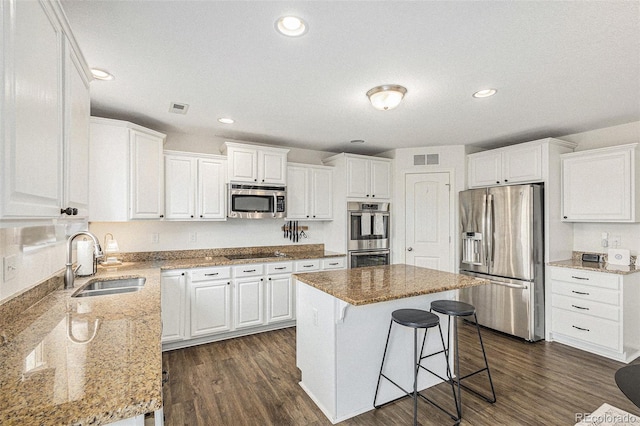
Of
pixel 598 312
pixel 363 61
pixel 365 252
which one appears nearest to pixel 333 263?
pixel 365 252

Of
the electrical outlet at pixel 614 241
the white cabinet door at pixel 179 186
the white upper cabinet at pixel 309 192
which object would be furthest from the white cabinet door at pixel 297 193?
the electrical outlet at pixel 614 241

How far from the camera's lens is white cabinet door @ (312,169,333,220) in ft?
14.6

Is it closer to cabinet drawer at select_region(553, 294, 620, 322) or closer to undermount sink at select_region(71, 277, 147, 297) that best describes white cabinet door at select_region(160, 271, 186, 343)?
undermount sink at select_region(71, 277, 147, 297)

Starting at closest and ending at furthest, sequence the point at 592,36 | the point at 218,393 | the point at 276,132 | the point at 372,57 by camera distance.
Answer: the point at 592,36 < the point at 372,57 < the point at 218,393 < the point at 276,132

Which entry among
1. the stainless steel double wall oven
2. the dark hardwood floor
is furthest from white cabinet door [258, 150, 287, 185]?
the dark hardwood floor

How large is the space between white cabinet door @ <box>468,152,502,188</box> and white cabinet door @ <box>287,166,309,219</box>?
89.9 inches

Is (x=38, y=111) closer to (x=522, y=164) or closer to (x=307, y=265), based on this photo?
(x=307, y=265)

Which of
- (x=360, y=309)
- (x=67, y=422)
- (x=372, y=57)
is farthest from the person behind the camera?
(x=360, y=309)

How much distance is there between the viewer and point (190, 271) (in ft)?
11.0

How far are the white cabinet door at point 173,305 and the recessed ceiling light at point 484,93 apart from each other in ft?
10.7

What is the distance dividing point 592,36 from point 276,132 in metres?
2.91

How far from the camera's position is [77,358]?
3.79ft

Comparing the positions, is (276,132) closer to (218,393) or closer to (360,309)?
(360,309)

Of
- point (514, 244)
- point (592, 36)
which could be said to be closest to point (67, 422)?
point (592, 36)
